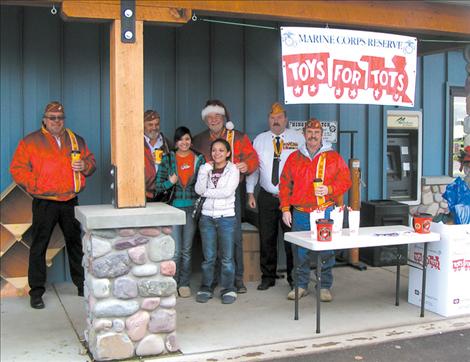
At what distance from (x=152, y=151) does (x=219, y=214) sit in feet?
3.12

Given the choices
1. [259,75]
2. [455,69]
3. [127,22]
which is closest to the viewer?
[127,22]

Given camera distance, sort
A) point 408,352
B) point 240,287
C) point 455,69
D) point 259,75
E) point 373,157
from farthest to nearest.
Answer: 1. point 455,69
2. point 373,157
3. point 259,75
4. point 240,287
5. point 408,352

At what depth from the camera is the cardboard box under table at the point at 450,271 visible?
5.09m

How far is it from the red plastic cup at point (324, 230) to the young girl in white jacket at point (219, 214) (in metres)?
1.10

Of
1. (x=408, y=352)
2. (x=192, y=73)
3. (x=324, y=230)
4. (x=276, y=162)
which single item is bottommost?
(x=408, y=352)

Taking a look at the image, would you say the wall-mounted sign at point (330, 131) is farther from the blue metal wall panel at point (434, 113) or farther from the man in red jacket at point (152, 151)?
the man in red jacket at point (152, 151)

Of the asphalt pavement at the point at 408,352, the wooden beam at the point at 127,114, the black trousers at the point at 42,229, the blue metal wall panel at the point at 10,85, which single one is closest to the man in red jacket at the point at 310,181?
the asphalt pavement at the point at 408,352

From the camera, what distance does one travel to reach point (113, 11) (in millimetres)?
4184

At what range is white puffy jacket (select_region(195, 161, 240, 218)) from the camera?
17.8ft

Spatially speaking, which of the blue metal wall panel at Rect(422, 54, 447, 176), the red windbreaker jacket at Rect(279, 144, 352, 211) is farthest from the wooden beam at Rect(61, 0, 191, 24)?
the blue metal wall panel at Rect(422, 54, 447, 176)

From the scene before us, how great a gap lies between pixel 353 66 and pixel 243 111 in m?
2.06

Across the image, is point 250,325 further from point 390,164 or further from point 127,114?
point 390,164

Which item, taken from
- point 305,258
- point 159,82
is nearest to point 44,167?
point 159,82

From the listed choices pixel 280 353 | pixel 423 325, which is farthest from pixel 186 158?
pixel 423 325
